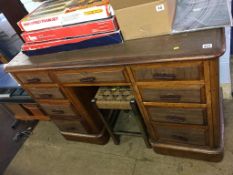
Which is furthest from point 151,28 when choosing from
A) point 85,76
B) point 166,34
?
point 85,76

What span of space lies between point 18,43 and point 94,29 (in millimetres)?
1272

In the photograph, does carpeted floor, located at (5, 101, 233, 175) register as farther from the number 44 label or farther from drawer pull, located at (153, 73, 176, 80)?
the number 44 label

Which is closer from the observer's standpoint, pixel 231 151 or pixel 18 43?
pixel 231 151

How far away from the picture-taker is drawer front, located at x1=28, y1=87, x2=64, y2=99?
138cm

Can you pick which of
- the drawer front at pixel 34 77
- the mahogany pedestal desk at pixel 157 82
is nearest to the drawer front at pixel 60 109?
the mahogany pedestal desk at pixel 157 82

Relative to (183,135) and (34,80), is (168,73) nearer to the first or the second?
(183,135)

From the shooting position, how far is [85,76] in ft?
3.84

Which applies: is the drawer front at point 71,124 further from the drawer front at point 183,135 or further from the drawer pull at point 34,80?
the drawer front at point 183,135

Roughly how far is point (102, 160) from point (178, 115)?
0.72 m

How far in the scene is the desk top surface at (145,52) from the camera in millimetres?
860

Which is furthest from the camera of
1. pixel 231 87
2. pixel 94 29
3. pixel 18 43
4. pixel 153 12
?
pixel 18 43

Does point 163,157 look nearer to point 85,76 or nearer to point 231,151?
point 231,151

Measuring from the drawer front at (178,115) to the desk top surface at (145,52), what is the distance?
34 centimetres

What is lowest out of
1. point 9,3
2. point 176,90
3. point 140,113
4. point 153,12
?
point 140,113
